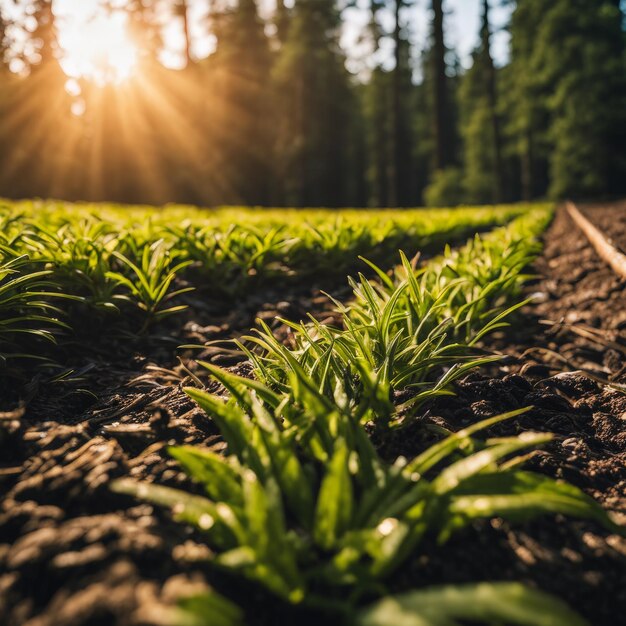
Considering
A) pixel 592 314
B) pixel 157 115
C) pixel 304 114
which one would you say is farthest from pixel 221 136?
pixel 592 314

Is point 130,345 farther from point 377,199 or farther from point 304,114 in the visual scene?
point 377,199

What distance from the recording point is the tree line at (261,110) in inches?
717

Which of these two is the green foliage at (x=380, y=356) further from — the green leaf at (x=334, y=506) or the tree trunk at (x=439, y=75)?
the tree trunk at (x=439, y=75)

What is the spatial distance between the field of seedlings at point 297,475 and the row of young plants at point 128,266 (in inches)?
0.8

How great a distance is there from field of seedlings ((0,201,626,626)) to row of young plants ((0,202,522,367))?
0.07ft

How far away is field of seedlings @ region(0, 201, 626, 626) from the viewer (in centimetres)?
83

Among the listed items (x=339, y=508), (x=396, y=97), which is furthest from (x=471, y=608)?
(x=396, y=97)

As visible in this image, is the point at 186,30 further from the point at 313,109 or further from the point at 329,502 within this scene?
the point at 329,502

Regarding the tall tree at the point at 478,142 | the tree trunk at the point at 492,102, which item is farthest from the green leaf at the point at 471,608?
the tall tree at the point at 478,142

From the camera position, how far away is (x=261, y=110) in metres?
24.6

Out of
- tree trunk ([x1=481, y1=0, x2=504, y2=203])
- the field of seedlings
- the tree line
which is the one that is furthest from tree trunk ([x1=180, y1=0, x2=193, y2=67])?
the field of seedlings

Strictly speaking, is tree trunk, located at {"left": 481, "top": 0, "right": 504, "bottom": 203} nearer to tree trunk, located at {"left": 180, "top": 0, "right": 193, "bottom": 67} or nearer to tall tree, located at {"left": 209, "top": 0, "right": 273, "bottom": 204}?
tall tree, located at {"left": 209, "top": 0, "right": 273, "bottom": 204}

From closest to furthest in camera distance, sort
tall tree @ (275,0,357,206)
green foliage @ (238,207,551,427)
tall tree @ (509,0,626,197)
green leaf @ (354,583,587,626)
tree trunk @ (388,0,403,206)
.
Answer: green leaf @ (354,583,587,626), green foliage @ (238,207,551,427), tall tree @ (509,0,626,197), tree trunk @ (388,0,403,206), tall tree @ (275,0,357,206)

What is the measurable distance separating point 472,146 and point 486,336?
28.0 m
